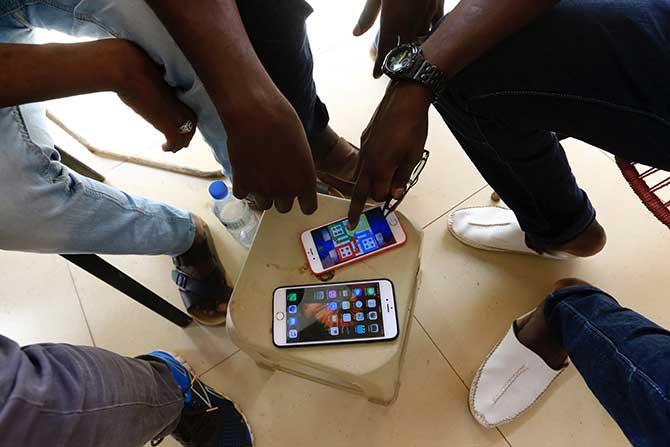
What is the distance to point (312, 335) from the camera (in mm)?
617

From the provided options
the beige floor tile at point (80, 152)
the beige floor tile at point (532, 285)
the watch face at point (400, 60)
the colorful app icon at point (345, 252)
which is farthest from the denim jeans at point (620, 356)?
the beige floor tile at point (80, 152)

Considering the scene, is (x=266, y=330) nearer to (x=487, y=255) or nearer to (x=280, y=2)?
(x=280, y=2)

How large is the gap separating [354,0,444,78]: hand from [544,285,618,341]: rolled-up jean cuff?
0.46 m

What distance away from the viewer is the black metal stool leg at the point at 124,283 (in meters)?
0.71

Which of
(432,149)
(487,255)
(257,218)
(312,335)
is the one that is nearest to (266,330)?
(312,335)

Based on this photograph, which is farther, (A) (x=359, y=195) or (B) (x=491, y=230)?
(B) (x=491, y=230)

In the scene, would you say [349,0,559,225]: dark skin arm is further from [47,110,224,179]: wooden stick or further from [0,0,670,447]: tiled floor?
[47,110,224,179]: wooden stick

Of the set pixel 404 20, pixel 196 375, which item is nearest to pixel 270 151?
pixel 404 20

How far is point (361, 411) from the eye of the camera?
87cm

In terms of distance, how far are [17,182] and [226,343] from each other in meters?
0.51

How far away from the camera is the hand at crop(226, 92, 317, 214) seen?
1.57 feet

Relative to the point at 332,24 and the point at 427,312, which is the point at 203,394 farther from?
the point at 332,24

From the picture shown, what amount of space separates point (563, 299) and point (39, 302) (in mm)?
1085

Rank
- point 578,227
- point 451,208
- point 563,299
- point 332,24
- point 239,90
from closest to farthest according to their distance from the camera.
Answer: point 239,90, point 563,299, point 578,227, point 451,208, point 332,24
